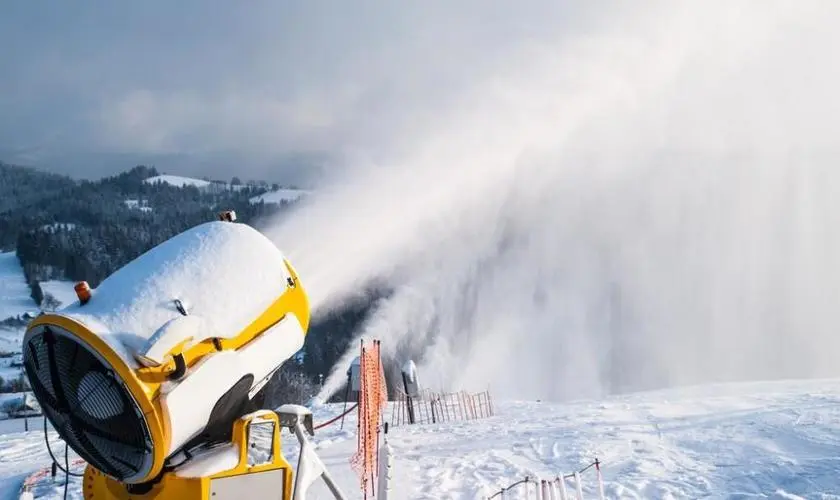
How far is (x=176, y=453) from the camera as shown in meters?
3.36

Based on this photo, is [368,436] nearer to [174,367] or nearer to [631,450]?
[631,450]

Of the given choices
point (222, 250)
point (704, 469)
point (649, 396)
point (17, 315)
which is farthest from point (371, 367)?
point (17, 315)

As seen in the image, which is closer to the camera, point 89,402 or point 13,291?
point 89,402

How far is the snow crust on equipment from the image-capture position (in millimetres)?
3102

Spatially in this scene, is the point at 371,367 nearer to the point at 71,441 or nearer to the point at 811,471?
the point at 811,471

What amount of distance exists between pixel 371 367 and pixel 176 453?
27.6ft

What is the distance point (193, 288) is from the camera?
3.43 m

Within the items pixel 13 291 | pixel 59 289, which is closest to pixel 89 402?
pixel 59 289

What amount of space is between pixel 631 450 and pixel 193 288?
9.01 metres

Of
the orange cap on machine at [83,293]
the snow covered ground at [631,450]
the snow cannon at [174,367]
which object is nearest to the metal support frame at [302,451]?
the snow cannon at [174,367]

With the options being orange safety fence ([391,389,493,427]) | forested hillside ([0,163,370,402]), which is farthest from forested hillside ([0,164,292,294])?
orange safety fence ([391,389,493,427])

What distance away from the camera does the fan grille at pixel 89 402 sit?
3014 mm

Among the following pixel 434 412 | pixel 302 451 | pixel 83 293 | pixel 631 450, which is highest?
pixel 83 293

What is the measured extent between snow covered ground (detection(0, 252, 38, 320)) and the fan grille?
133 m
